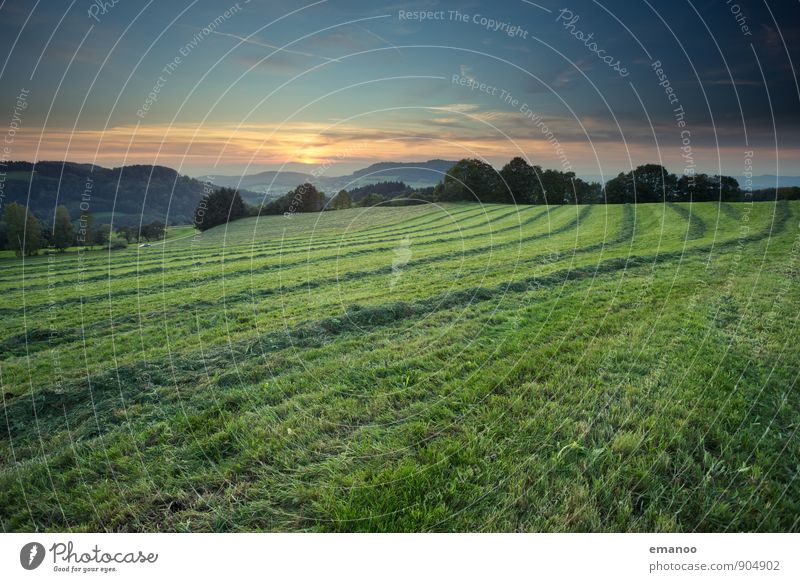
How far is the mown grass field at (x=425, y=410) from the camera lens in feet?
12.9

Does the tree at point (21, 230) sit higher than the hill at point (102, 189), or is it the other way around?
the hill at point (102, 189)

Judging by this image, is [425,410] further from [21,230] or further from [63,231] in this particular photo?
[63,231]

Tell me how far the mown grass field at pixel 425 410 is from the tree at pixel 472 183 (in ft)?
8.82

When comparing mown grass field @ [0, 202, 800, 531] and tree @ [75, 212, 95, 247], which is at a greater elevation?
tree @ [75, 212, 95, 247]

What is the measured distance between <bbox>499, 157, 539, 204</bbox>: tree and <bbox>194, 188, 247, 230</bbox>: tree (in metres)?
8.05

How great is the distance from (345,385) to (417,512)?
2.58m

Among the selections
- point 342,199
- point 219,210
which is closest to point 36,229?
point 219,210

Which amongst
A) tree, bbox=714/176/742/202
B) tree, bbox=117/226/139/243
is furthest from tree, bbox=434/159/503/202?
tree, bbox=117/226/139/243

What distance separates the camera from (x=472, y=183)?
11.6m

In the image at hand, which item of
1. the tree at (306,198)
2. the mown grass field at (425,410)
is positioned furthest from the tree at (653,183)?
the tree at (306,198)

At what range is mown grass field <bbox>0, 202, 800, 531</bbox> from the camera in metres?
3.94

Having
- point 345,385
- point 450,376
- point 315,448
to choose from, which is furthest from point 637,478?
point 345,385
